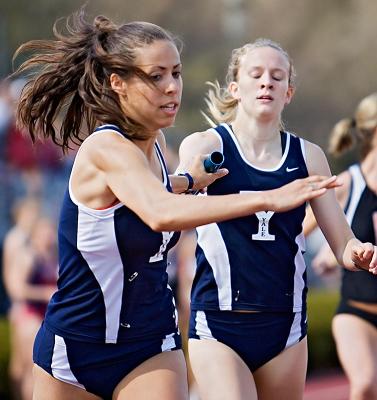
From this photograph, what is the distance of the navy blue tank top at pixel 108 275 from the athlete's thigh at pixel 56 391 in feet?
0.57

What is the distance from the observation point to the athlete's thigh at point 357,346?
635 cm

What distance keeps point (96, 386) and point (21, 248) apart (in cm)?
526

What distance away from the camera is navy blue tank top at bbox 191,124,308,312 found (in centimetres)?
495

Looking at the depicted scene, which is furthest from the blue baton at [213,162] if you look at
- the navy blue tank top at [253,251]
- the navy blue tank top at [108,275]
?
the navy blue tank top at [108,275]

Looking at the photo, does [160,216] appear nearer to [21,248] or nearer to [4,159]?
[21,248]

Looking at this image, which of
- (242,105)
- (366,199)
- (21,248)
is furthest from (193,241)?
(242,105)

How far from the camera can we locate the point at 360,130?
6832 mm

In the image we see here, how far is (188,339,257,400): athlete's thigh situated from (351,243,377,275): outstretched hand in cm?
73

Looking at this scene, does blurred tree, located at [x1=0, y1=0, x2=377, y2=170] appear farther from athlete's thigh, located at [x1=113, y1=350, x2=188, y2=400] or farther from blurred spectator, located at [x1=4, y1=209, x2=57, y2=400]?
athlete's thigh, located at [x1=113, y1=350, x2=188, y2=400]

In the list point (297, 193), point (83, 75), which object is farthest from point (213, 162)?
point (297, 193)

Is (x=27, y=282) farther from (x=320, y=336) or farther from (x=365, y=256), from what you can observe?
(x=365, y=256)

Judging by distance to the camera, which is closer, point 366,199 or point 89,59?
point 89,59

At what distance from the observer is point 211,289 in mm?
5020

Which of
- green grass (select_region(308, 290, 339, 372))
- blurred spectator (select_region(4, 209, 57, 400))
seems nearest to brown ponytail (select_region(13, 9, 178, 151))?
blurred spectator (select_region(4, 209, 57, 400))
